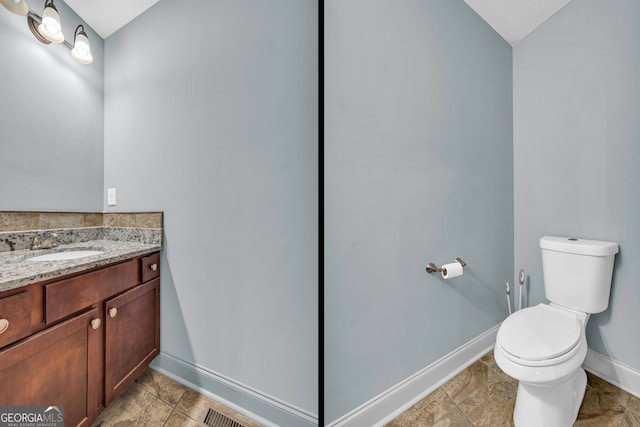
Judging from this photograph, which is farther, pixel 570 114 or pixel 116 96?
pixel 116 96

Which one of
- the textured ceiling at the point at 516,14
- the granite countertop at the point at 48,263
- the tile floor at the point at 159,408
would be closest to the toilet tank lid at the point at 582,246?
the textured ceiling at the point at 516,14

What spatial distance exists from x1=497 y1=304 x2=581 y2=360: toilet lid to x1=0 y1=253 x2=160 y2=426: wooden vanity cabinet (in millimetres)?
1600

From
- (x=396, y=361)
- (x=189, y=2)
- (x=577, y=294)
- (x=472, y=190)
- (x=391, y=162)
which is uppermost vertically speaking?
(x=189, y=2)

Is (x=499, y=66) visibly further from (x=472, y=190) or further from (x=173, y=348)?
(x=173, y=348)

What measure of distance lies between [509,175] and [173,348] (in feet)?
5.69

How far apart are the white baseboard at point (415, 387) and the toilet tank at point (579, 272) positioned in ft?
1.20

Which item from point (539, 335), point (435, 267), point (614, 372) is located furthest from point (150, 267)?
point (614, 372)

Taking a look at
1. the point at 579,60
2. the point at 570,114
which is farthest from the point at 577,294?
the point at 579,60

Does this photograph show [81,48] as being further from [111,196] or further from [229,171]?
[229,171]

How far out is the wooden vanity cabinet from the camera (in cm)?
68

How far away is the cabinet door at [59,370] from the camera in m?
0.67

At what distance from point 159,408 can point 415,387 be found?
1103 millimetres

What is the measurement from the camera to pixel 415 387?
1069mm

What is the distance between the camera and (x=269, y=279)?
91cm
